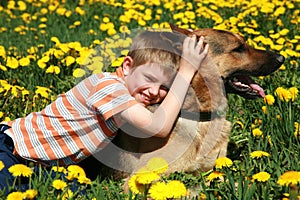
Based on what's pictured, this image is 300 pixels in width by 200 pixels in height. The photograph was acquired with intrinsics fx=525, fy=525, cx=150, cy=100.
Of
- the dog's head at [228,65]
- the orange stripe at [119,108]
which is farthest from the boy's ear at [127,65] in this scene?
the dog's head at [228,65]

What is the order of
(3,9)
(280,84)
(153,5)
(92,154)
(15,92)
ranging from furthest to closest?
1. (3,9)
2. (153,5)
3. (280,84)
4. (15,92)
5. (92,154)

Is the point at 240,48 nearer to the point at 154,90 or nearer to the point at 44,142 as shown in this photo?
the point at 154,90

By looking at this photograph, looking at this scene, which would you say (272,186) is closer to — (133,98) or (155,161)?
(155,161)

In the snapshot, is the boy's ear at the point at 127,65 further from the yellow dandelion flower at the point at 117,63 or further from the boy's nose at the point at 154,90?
the yellow dandelion flower at the point at 117,63

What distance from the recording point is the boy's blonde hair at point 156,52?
122 inches

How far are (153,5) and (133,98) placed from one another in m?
4.93

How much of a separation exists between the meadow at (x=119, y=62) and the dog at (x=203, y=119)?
0.14m

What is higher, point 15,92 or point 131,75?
point 131,75

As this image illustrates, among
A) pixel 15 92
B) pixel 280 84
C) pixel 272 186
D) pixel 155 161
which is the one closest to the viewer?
pixel 272 186

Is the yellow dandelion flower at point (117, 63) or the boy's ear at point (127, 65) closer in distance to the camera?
the boy's ear at point (127, 65)

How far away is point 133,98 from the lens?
3.04m

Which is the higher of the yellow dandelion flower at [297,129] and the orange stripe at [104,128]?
the orange stripe at [104,128]

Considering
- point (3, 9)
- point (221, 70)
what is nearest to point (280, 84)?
Result: point (221, 70)

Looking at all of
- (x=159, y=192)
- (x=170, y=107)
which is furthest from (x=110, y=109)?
(x=159, y=192)
